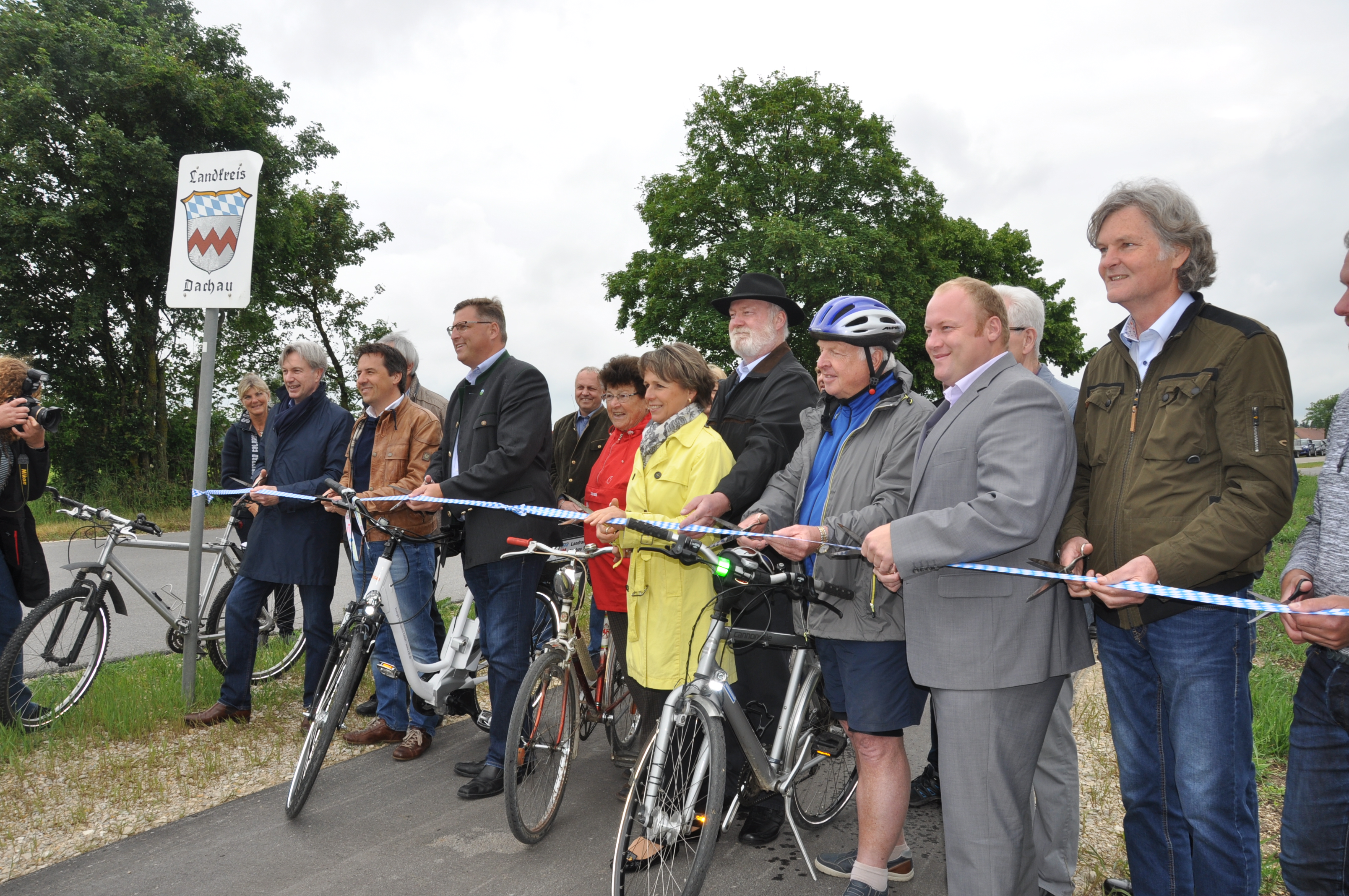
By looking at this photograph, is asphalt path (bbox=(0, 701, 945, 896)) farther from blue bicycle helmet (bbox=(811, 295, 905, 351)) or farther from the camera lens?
the camera lens

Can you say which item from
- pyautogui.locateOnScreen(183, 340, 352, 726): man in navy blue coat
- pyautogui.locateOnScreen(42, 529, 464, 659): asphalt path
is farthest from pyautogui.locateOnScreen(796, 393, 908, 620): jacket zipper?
pyautogui.locateOnScreen(42, 529, 464, 659): asphalt path

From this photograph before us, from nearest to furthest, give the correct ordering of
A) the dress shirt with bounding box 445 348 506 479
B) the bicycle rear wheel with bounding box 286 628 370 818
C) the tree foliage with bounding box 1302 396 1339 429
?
the bicycle rear wheel with bounding box 286 628 370 818 → the dress shirt with bounding box 445 348 506 479 → the tree foliage with bounding box 1302 396 1339 429

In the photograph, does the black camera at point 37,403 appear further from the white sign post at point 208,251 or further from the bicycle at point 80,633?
the white sign post at point 208,251

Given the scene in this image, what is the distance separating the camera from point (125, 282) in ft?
66.6

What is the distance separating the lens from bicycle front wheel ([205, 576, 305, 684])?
6.48 meters

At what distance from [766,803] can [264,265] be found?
2206 cm

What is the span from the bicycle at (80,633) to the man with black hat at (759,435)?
3.85m

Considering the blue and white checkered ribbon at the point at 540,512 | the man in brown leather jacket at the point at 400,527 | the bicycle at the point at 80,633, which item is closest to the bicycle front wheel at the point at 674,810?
the blue and white checkered ribbon at the point at 540,512

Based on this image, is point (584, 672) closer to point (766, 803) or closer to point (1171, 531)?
point (766, 803)

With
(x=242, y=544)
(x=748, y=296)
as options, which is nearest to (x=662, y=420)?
(x=748, y=296)

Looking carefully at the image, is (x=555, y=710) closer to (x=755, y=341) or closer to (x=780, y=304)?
(x=755, y=341)

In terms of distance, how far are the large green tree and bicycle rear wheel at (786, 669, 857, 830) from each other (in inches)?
849

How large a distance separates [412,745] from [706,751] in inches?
99.4

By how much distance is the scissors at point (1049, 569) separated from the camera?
8.93 feet
